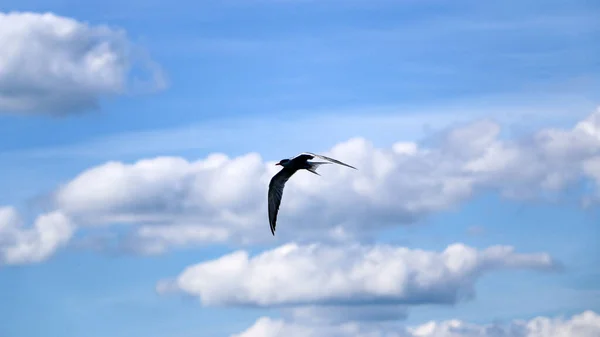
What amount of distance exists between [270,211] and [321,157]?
61.0 ft

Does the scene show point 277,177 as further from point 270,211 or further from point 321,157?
point 321,157

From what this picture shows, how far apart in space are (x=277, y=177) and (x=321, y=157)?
56.4 feet

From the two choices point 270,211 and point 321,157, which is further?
point 270,211

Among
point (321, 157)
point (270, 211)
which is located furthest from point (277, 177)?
point (321, 157)

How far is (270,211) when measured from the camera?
121438 millimetres

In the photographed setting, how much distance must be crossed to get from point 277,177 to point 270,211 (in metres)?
4.09

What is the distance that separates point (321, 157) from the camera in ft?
344

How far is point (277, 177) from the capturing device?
398 ft

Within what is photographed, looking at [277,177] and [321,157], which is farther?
[277,177]
